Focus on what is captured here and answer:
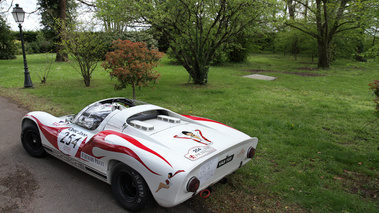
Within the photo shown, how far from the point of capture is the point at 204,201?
11.3 feet

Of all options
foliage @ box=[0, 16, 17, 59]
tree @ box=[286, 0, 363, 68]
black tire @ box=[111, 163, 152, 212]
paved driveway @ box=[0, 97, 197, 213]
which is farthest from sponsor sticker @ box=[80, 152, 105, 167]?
foliage @ box=[0, 16, 17, 59]

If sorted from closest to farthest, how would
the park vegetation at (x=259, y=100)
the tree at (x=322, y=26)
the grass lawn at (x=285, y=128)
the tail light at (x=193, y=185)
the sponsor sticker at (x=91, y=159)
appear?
the tail light at (x=193, y=185)
the sponsor sticker at (x=91, y=159)
the grass lawn at (x=285, y=128)
the park vegetation at (x=259, y=100)
the tree at (x=322, y=26)

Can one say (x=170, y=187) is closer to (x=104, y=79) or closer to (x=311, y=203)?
(x=311, y=203)

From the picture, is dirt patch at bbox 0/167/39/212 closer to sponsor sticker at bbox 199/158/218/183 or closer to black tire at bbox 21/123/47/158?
black tire at bbox 21/123/47/158

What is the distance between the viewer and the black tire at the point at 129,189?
3018 mm

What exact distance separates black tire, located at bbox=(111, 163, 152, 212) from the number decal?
34.7 inches

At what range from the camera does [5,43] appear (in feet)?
78.6

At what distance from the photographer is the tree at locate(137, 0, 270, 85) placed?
9.59 meters

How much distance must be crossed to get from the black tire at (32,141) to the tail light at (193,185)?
315cm

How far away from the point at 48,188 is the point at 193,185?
2338 millimetres

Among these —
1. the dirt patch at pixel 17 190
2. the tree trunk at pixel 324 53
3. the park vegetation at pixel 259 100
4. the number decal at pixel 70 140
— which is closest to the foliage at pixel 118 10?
the park vegetation at pixel 259 100

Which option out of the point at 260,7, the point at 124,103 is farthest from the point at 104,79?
the point at 124,103

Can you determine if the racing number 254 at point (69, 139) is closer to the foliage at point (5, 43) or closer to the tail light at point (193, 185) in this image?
the tail light at point (193, 185)

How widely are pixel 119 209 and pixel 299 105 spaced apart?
23.2ft
